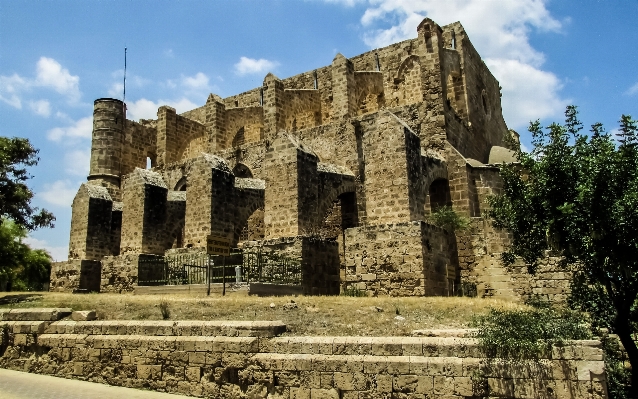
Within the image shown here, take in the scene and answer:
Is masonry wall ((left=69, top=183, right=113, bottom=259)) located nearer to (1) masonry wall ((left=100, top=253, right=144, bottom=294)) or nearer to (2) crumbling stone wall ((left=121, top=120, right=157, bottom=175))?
(1) masonry wall ((left=100, top=253, right=144, bottom=294))

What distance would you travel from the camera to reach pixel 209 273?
44.3 feet

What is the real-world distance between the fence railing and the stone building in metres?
0.35

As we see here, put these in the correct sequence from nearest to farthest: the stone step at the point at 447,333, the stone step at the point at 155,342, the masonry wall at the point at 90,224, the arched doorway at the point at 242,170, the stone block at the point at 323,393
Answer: the stone block at the point at 323,393, the stone step at the point at 447,333, the stone step at the point at 155,342, the masonry wall at the point at 90,224, the arched doorway at the point at 242,170

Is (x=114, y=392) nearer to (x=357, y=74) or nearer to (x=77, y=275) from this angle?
(x=77, y=275)

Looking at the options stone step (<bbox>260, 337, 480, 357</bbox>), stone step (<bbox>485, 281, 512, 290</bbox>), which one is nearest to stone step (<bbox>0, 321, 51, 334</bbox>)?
stone step (<bbox>260, 337, 480, 357</bbox>)

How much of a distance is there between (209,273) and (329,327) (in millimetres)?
5983

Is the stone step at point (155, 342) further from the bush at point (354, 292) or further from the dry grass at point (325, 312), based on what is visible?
the bush at point (354, 292)

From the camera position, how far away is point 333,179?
56.1ft

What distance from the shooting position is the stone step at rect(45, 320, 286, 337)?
745 centimetres

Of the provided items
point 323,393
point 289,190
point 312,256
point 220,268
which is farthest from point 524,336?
point 220,268

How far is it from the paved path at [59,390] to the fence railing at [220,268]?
4.72 metres

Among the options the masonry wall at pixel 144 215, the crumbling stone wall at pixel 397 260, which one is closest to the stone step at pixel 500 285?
the crumbling stone wall at pixel 397 260

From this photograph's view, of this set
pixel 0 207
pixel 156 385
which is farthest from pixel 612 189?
pixel 0 207

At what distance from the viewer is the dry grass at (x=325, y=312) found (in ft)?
27.2
